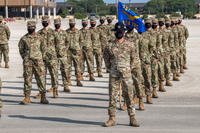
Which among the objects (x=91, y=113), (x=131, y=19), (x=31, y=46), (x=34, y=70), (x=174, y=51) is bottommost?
(x=91, y=113)

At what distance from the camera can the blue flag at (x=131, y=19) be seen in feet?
42.0

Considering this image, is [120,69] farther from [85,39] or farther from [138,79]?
[85,39]

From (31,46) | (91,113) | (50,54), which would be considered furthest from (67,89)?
(91,113)

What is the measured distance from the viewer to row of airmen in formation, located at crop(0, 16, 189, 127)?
10.1m

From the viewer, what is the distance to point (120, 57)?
33.1 ft

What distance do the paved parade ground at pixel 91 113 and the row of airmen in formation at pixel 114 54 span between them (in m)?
0.33

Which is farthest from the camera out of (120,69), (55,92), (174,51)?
(174,51)

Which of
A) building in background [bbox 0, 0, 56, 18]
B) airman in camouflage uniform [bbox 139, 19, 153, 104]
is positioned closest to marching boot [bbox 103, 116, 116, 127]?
airman in camouflage uniform [bbox 139, 19, 153, 104]

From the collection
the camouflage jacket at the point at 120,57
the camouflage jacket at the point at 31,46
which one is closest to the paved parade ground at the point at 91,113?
the camouflage jacket at the point at 120,57

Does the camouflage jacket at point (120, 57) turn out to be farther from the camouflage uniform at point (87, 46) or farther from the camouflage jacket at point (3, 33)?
the camouflage jacket at point (3, 33)

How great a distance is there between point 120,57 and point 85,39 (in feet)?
21.7

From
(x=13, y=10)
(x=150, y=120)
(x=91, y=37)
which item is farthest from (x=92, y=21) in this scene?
(x=13, y=10)

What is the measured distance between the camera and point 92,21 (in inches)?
654

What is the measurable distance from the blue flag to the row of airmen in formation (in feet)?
0.54
